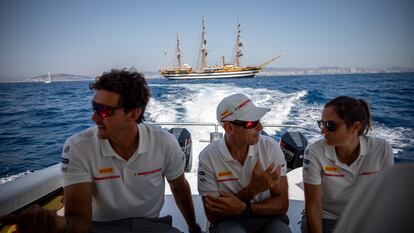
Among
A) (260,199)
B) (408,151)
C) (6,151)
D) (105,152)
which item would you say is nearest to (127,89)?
(105,152)

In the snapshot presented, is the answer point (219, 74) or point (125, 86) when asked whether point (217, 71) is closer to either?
point (219, 74)

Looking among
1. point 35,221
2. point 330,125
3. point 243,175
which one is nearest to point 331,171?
point 330,125

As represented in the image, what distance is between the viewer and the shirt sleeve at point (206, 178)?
1.56m

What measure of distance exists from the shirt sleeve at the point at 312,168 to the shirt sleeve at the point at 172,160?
0.80m

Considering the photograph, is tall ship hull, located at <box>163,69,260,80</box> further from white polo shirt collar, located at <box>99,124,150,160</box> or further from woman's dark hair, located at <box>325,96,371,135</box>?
white polo shirt collar, located at <box>99,124,150,160</box>

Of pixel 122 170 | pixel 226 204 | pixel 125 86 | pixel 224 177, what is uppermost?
pixel 125 86

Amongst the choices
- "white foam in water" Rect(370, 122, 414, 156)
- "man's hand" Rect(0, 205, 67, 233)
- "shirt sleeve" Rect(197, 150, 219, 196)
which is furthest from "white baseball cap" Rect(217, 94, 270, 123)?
"white foam in water" Rect(370, 122, 414, 156)

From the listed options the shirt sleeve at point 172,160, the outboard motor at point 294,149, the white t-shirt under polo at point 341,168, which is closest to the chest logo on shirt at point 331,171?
the white t-shirt under polo at point 341,168

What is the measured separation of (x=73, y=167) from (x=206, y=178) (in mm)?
764

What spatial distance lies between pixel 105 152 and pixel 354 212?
4.25 feet

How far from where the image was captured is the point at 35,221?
108cm

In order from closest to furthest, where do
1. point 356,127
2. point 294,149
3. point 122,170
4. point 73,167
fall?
point 73,167 < point 122,170 < point 356,127 < point 294,149

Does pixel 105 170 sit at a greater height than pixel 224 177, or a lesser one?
greater

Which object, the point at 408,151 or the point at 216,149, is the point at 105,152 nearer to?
the point at 216,149
